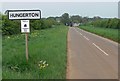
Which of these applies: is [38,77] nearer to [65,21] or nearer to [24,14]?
[24,14]

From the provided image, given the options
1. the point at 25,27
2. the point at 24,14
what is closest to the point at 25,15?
the point at 24,14

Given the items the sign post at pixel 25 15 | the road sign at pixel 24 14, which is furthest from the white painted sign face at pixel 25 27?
the road sign at pixel 24 14

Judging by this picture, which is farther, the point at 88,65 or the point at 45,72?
the point at 88,65

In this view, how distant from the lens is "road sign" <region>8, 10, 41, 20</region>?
11867mm

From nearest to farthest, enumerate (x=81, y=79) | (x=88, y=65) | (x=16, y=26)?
(x=81, y=79), (x=88, y=65), (x=16, y=26)

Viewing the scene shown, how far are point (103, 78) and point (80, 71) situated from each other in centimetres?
182

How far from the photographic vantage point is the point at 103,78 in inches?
417

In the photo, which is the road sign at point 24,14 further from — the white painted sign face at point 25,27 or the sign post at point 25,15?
the white painted sign face at point 25,27

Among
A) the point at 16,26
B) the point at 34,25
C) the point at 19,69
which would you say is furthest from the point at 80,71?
the point at 34,25

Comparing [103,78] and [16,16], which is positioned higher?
[16,16]

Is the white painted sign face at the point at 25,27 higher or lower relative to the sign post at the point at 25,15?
lower

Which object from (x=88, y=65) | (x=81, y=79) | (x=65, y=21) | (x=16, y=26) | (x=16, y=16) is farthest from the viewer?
(x=65, y=21)

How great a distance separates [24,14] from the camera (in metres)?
11.9

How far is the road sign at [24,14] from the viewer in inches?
467
